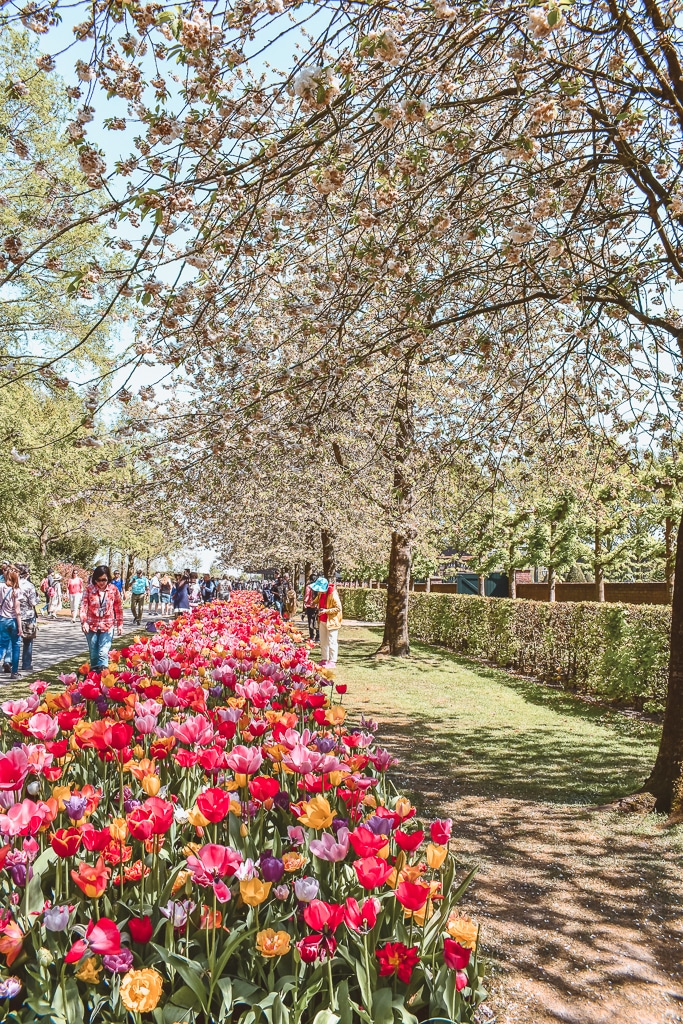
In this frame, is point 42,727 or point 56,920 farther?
point 42,727

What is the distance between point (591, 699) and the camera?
11977 mm

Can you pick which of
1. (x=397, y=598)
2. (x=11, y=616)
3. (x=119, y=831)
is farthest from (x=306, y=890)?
(x=397, y=598)

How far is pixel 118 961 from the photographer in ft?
5.43

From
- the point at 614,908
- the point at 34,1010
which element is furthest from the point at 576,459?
the point at 34,1010

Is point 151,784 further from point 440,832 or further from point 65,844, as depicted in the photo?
point 440,832

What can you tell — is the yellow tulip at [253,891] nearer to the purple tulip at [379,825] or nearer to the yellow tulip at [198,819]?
the yellow tulip at [198,819]

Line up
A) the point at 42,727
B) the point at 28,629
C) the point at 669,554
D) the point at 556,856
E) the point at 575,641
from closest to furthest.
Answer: the point at 42,727 < the point at 556,856 < the point at 28,629 < the point at 575,641 < the point at 669,554

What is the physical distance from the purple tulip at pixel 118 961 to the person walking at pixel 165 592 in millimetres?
29192

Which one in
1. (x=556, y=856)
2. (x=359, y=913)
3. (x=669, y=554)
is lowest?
(x=556, y=856)

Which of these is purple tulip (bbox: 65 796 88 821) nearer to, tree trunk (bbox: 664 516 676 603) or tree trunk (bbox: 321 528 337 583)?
tree trunk (bbox: 664 516 676 603)

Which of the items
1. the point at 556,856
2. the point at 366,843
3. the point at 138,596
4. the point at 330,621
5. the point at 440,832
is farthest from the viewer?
the point at 138,596

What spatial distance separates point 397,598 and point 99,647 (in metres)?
8.93

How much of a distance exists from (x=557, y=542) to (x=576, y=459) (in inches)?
822

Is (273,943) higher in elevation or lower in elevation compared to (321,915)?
lower
